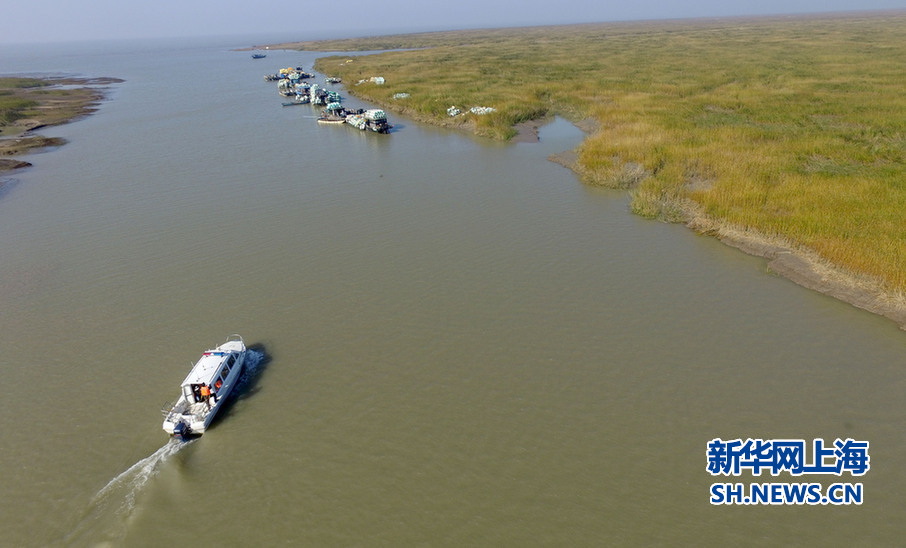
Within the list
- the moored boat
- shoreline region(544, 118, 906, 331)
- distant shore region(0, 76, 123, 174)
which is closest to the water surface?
shoreline region(544, 118, 906, 331)

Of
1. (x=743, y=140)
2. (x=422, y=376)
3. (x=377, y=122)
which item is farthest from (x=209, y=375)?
(x=377, y=122)

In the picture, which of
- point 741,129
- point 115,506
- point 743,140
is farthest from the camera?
point 741,129

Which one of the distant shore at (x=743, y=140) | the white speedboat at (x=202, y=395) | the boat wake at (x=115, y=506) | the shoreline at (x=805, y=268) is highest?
the distant shore at (x=743, y=140)

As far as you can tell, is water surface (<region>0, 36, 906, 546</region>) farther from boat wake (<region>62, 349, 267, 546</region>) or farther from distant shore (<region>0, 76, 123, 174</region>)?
distant shore (<region>0, 76, 123, 174</region>)

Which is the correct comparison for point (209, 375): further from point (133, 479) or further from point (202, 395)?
point (133, 479)

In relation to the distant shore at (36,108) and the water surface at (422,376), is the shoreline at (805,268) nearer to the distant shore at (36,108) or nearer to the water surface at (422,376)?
the water surface at (422,376)

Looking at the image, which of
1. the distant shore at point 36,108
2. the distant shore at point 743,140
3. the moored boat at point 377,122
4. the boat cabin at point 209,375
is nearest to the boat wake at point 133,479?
the boat cabin at point 209,375

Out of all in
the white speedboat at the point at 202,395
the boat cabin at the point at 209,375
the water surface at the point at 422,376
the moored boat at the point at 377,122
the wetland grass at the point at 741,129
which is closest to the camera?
the water surface at the point at 422,376
